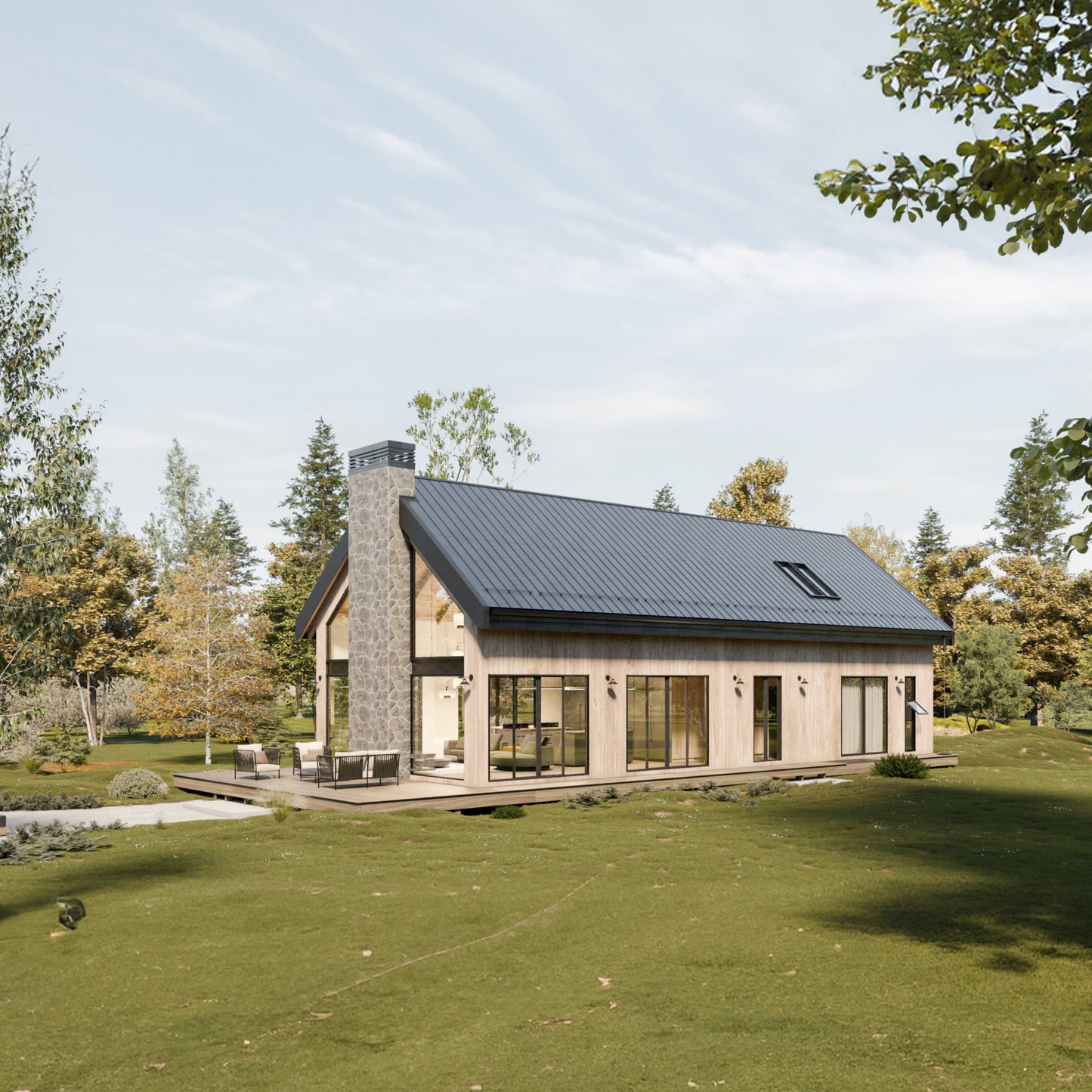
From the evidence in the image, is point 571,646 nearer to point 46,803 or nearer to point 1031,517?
point 46,803

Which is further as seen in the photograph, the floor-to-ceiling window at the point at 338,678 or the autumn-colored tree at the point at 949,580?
the autumn-colored tree at the point at 949,580

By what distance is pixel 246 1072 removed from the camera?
7.52 meters

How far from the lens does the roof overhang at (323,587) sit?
25.9 metres

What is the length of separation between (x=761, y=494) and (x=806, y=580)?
16487mm

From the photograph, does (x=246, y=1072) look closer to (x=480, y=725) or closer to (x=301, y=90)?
(x=480, y=725)

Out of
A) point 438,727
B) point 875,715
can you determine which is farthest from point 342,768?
point 875,715

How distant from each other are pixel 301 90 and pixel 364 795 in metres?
13.7

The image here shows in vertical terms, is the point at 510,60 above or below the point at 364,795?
above

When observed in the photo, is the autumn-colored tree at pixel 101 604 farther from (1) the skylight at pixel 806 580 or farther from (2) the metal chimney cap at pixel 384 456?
(1) the skylight at pixel 806 580

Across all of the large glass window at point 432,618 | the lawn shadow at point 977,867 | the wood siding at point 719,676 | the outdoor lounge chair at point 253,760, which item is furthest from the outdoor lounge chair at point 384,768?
the lawn shadow at point 977,867

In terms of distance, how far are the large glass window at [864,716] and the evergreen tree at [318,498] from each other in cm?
3606

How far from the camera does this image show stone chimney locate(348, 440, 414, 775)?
23.4m

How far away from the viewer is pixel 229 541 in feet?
253

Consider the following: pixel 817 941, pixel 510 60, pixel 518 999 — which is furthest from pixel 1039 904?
pixel 510 60
